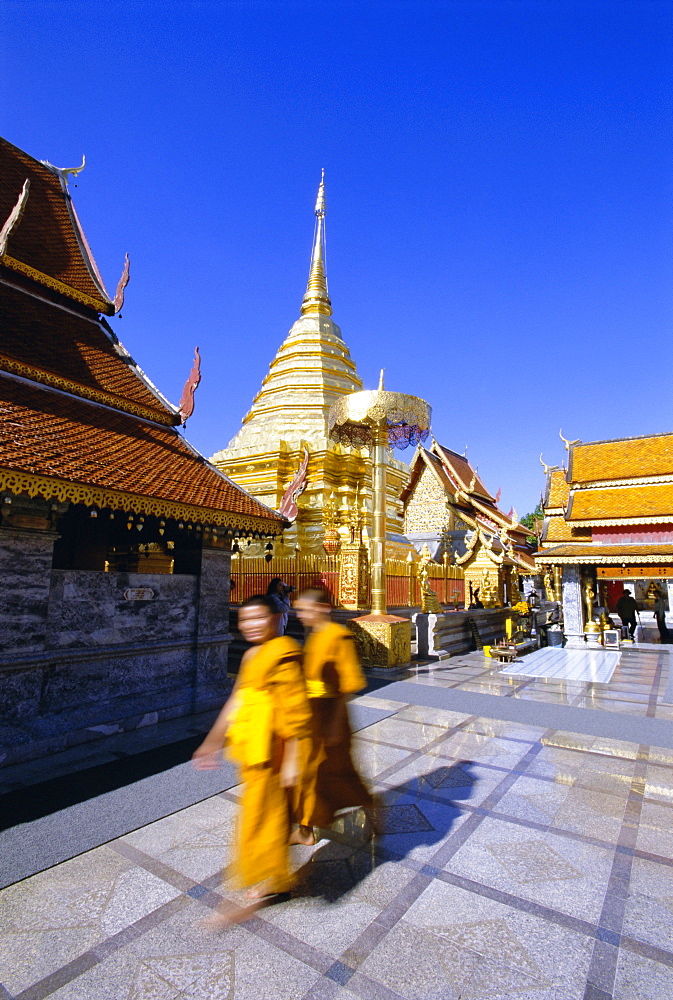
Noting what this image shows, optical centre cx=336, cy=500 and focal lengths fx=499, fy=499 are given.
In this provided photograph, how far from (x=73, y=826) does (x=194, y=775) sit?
1.03 m

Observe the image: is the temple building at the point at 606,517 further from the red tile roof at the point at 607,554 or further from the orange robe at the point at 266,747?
the orange robe at the point at 266,747

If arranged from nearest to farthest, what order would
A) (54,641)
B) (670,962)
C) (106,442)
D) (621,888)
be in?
1. (670,962)
2. (621,888)
3. (54,641)
4. (106,442)

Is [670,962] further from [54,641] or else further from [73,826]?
[54,641]

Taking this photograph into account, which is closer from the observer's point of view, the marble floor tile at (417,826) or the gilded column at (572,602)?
the marble floor tile at (417,826)

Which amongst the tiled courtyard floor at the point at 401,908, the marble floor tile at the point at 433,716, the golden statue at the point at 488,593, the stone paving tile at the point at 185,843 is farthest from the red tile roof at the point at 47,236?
the golden statue at the point at 488,593

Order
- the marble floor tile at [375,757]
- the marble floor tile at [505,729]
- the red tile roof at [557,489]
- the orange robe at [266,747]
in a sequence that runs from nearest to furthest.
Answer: the orange robe at [266,747] < the marble floor tile at [375,757] < the marble floor tile at [505,729] < the red tile roof at [557,489]

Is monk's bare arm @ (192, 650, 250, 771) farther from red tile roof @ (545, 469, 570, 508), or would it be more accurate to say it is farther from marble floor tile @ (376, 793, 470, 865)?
red tile roof @ (545, 469, 570, 508)

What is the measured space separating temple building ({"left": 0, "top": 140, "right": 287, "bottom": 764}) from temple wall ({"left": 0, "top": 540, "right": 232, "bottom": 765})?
0.01 m

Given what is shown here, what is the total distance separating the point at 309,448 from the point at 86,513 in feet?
36.3

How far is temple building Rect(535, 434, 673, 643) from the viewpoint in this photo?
44.4ft

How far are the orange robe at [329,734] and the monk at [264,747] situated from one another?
1.26ft

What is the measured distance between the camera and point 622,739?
528 centimetres

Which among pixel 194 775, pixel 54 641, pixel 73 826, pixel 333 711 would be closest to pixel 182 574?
pixel 54 641

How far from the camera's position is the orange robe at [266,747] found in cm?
245
